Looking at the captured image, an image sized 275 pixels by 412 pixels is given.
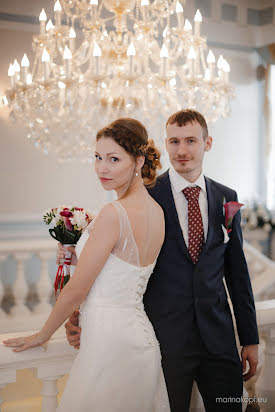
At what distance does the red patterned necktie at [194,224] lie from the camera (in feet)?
6.23

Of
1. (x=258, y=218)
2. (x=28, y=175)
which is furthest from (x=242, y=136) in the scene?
(x=28, y=175)

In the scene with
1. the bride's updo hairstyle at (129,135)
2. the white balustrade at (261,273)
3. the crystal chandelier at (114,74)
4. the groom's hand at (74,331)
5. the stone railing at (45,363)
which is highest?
the crystal chandelier at (114,74)

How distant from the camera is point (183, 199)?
1.96m

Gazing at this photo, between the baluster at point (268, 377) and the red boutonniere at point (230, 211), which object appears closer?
the red boutonniere at point (230, 211)

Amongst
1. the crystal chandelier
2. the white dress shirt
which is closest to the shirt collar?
the white dress shirt

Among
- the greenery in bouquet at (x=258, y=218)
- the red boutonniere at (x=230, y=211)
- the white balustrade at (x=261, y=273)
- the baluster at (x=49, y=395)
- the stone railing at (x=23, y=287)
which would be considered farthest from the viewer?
the greenery in bouquet at (x=258, y=218)

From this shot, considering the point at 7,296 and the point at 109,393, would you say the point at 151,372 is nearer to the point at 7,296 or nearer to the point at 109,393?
the point at 109,393

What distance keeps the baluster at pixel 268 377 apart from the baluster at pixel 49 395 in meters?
0.97

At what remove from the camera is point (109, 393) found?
1.66 metres

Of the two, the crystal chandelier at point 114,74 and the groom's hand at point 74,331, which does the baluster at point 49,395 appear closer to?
the groom's hand at point 74,331

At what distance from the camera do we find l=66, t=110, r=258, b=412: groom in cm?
183

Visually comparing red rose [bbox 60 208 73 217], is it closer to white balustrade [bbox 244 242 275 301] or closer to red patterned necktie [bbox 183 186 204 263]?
red patterned necktie [bbox 183 186 204 263]

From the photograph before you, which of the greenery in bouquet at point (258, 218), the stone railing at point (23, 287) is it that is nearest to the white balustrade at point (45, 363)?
the stone railing at point (23, 287)

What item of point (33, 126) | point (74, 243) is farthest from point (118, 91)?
point (74, 243)
